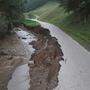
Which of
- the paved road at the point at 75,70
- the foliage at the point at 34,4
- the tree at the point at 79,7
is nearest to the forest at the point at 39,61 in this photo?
the paved road at the point at 75,70

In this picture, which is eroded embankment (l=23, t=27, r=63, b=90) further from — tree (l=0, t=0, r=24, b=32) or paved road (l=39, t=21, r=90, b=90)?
tree (l=0, t=0, r=24, b=32)

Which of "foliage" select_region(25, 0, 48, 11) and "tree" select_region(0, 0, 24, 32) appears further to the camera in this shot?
"foliage" select_region(25, 0, 48, 11)

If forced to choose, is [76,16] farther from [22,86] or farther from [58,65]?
[22,86]

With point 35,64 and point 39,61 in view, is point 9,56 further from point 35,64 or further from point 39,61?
point 35,64

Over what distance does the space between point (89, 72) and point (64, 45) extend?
1194cm

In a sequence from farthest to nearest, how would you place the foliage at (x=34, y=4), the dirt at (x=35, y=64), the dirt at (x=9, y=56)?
the foliage at (x=34, y=4)
the dirt at (x=9, y=56)
the dirt at (x=35, y=64)

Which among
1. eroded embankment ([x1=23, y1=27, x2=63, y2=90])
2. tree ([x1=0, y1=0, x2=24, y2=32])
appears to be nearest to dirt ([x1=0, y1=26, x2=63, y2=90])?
eroded embankment ([x1=23, y1=27, x2=63, y2=90])

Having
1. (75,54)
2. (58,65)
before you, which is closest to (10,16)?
(75,54)

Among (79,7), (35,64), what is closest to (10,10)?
(79,7)

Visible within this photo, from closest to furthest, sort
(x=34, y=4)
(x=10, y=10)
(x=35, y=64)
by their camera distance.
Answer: (x=35, y=64) → (x=10, y=10) → (x=34, y=4)

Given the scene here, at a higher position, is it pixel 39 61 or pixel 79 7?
pixel 39 61

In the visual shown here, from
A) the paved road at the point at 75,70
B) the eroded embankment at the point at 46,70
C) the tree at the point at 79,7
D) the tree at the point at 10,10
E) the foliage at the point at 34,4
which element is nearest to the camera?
the paved road at the point at 75,70

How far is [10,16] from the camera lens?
4147 cm

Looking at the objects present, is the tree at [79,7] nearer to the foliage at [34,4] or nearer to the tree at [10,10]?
the tree at [10,10]
